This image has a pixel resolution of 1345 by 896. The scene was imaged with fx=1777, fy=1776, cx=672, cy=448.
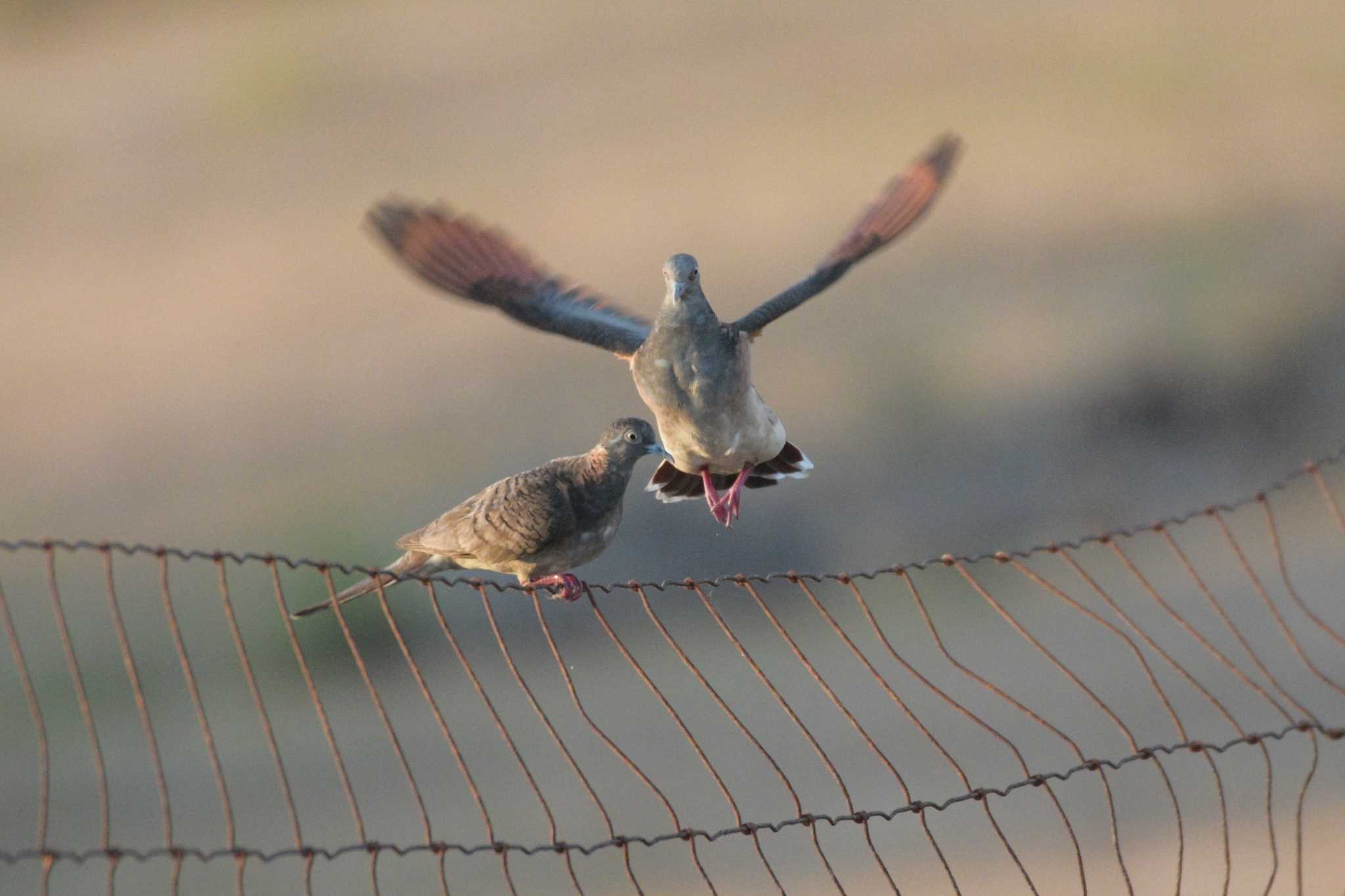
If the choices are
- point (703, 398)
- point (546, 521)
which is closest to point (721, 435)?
point (703, 398)

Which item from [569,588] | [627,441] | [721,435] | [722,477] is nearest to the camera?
[569,588]

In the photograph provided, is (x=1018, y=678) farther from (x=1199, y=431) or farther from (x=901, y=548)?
(x=1199, y=431)

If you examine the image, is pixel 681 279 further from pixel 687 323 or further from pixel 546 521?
pixel 546 521

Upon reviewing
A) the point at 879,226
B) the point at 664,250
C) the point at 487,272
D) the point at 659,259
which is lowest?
the point at 487,272

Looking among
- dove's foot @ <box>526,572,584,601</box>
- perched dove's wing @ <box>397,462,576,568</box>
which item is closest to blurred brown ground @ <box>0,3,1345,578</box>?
perched dove's wing @ <box>397,462,576,568</box>

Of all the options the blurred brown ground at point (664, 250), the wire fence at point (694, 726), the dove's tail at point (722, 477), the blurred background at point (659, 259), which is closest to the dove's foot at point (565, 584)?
the dove's tail at point (722, 477)

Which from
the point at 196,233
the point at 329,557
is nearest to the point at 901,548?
the point at 329,557

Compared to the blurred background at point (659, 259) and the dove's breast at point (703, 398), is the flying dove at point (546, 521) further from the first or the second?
the blurred background at point (659, 259)

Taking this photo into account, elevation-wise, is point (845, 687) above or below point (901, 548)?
below
